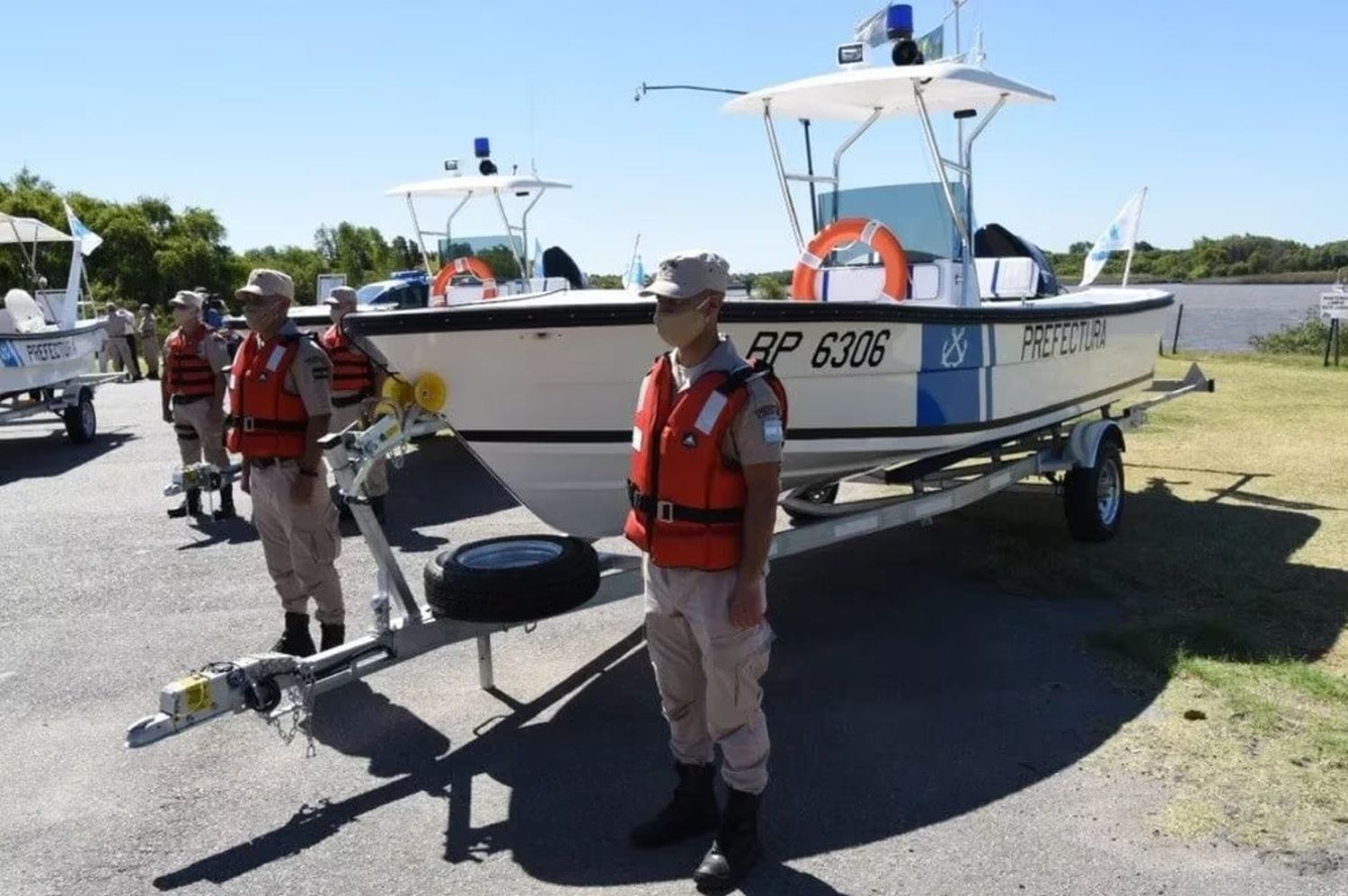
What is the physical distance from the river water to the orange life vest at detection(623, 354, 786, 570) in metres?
17.1

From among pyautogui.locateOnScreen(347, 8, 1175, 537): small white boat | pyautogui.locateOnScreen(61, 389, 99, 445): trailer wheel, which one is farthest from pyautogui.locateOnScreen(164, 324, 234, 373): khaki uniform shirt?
pyautogui.locateOnScreen(61, 389, 99, 445): trailer wheel

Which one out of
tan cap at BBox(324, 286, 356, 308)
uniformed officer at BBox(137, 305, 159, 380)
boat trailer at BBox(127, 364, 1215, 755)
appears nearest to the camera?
boat trailer at BBox(127, 364, 1215, 755)

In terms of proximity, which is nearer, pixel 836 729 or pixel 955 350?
pixel 836 729

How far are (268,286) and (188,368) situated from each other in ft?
12.9

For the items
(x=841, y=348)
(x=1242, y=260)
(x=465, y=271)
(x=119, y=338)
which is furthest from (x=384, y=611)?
(x=1242, y=260)

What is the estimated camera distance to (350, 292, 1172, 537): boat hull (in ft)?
14.5

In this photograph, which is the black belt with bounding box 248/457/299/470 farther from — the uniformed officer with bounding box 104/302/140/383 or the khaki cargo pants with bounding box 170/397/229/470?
the uniformed officer with bounding box 104/302/140/383

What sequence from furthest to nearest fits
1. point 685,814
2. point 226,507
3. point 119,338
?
point 119,338 → point 226,507 → point 685,814

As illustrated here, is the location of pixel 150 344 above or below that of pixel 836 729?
above

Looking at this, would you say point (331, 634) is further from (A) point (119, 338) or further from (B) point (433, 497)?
(A) point (119, 338)

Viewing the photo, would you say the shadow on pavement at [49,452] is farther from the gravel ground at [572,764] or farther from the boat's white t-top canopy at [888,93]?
the boat's white t-top canopy at [888,93]

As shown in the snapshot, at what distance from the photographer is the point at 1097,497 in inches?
266

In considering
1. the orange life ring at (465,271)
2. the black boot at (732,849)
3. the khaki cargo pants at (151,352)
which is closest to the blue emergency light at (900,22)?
the black boot at (732,849)

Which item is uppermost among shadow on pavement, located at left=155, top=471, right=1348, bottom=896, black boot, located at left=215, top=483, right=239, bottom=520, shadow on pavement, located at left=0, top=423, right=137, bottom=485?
black boot, located at left=215, top=483, right=239, bottom=520
